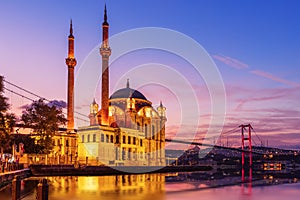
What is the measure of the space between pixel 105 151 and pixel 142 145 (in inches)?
554

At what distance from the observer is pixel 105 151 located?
82625 millimetres

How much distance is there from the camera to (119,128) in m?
87.4

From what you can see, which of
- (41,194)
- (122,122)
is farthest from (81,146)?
(41,194)

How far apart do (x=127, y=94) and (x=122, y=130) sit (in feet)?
49.0

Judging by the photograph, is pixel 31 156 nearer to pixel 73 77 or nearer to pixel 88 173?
pixel 88 173

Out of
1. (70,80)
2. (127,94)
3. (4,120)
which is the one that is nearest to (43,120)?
(4,120)

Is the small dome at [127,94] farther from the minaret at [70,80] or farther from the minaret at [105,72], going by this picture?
the minaret at [70,80]

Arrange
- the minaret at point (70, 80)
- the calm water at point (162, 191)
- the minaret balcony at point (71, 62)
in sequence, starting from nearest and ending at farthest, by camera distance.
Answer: the calm water at point (162, 191) < the minaret at point (70, 80) < the minaret balcony at point (71, 62)

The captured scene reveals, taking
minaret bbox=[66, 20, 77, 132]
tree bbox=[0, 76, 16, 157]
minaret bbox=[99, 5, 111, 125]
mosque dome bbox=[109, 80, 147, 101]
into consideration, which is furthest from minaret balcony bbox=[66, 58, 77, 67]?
tree bbox=[0, 76, 16, 157]

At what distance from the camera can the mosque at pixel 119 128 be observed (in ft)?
269

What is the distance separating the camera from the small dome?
100 meters

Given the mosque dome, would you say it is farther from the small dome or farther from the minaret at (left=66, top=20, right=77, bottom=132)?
the minaret at (left=66, top=20, right=77, bottom=132)

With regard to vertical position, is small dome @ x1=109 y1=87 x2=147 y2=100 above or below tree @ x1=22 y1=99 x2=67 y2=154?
above

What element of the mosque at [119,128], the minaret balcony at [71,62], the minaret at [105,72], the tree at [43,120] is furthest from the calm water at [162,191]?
the minaret balcony at [71,62]
